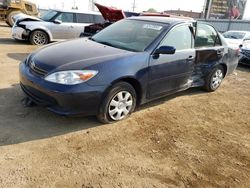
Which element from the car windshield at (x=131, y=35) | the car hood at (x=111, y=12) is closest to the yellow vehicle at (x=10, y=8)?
the car hood at (x=111, y=12)

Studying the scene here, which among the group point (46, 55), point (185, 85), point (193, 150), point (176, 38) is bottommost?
point (193, 150)

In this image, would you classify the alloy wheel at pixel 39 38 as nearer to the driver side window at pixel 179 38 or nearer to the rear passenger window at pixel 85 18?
the rear passenger window at pixel 85 18

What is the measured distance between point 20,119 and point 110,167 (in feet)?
5.44

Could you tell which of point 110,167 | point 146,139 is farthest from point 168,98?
point 110,167

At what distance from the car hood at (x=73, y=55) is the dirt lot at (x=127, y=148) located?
0.85m

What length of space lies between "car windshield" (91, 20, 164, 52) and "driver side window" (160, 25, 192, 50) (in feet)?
0.62

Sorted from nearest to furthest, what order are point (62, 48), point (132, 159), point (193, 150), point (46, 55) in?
1. point (132, 159)
2. point (193, 150)
3. point (46, 55)
4. point (62, 48)

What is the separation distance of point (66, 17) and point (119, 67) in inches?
320

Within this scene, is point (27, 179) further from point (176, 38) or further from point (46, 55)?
point (176, 38)

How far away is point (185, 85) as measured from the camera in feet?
17.3

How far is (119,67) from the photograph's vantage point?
3887 mm

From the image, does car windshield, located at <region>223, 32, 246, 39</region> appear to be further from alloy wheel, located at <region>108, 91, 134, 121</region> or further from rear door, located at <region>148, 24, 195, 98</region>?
alloy wheel, located at <region>108, 91, 134, 121</region>

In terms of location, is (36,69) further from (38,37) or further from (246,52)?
(246,52)

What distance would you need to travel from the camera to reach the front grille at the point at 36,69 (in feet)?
12.2
